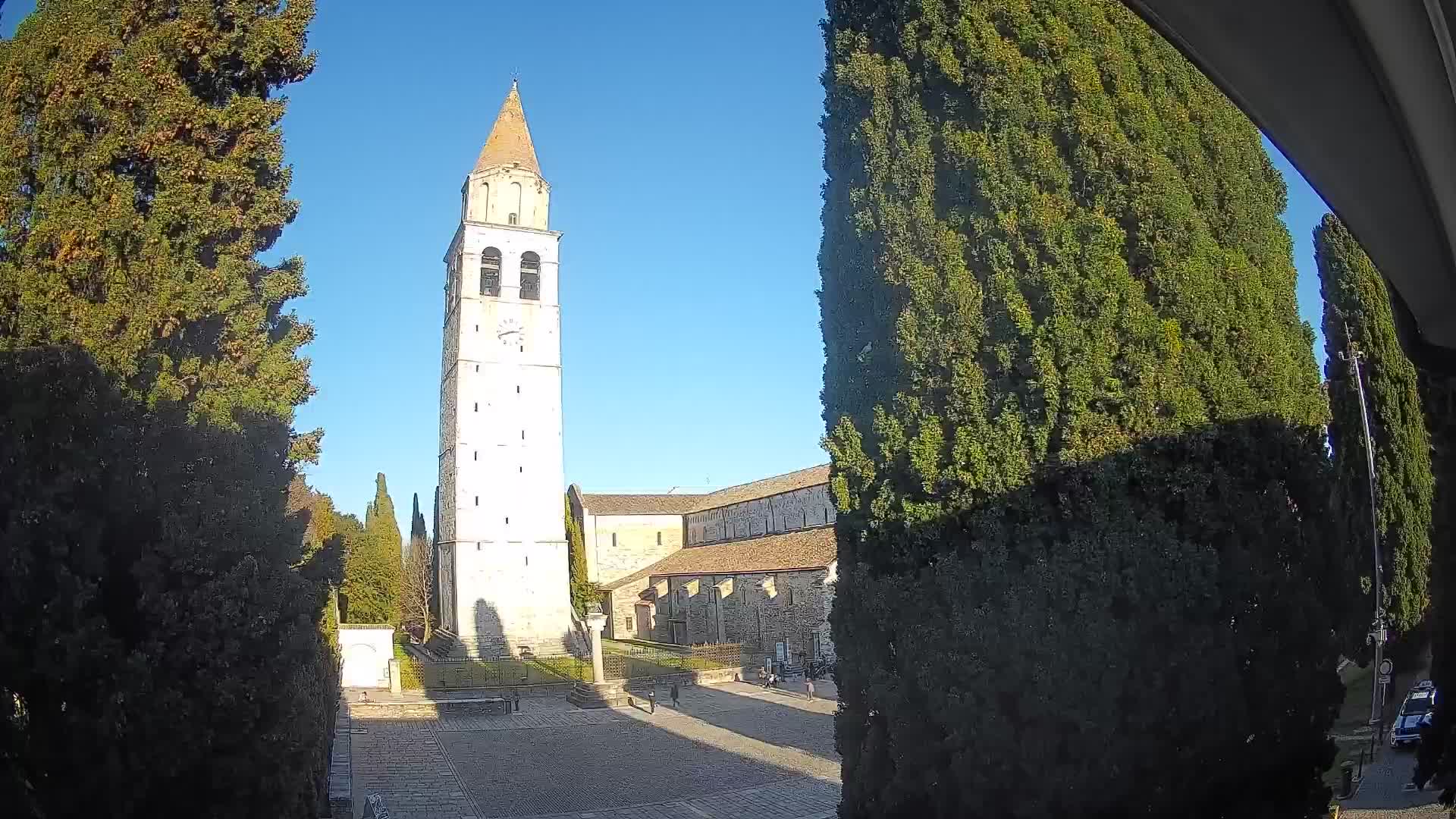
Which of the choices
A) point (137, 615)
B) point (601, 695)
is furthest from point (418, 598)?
point (137, 615)

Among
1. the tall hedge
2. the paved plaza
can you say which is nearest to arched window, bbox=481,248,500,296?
the paved plaza

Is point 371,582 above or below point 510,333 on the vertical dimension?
below

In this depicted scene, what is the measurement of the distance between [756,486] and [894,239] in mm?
43654

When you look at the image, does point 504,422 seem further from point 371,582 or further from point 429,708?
point 429,708

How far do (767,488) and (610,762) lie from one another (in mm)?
31179

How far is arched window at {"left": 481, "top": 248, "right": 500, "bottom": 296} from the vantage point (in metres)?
40.2

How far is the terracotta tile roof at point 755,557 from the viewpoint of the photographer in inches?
1391

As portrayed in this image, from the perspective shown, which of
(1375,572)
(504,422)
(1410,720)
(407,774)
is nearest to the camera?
(1410,720)

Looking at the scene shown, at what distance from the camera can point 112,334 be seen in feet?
19.0

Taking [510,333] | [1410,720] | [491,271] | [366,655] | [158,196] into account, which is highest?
[491,271]

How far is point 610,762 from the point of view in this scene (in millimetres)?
18078

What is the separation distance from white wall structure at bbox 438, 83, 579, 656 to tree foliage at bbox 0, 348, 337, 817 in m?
32.7

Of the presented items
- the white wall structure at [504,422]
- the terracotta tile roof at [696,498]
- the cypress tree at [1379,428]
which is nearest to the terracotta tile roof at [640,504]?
the terracotta tile roof at [696,498]

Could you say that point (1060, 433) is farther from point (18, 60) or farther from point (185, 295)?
point (18, 60)
